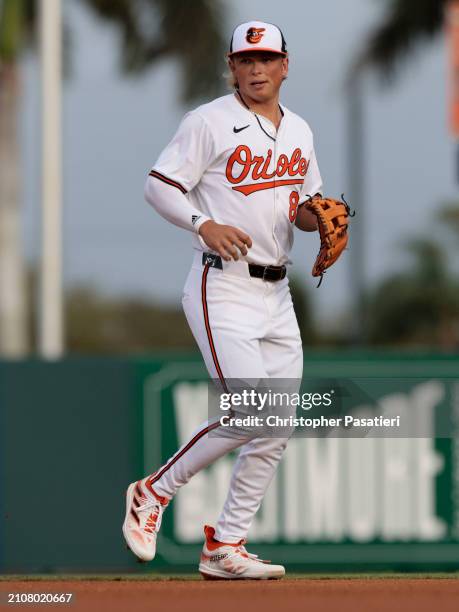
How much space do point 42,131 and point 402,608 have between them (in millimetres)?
10304

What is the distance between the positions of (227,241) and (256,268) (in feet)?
1.12

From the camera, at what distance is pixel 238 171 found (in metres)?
5.62

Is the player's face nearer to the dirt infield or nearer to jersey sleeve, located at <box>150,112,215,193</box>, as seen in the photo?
jersey sleeve, located at <box>150,112,215,193</box>

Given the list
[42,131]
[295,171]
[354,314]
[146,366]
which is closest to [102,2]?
[42,131]

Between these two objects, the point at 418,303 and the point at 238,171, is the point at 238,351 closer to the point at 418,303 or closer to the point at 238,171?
the point at 238,171

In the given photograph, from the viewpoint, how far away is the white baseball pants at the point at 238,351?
560 centimetres

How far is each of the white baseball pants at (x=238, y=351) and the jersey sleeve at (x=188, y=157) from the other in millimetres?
343

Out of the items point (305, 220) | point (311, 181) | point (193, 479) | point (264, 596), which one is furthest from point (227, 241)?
point (193, 479)

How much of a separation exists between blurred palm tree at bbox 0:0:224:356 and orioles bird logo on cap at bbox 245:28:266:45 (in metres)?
15.6

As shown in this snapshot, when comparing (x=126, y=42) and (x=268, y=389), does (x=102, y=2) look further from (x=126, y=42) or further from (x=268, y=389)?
(x=268, y=389)

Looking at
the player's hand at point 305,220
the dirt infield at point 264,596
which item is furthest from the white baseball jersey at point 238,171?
the dirt infield at point 264,596

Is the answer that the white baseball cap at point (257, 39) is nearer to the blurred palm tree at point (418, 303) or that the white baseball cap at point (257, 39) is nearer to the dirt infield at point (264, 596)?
the dirt infield at point (264, 596)

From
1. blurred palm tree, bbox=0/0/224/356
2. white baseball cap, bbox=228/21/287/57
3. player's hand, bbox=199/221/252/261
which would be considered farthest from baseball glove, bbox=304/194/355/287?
blurred palm tree, bbox=0/0/224/356

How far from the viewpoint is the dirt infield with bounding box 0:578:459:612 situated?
5105mm
